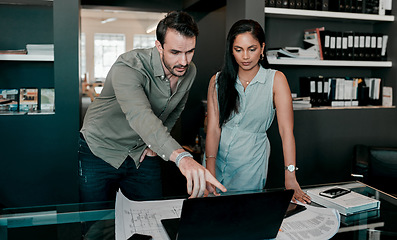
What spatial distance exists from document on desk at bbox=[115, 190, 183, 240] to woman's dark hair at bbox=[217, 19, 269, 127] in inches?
27.2

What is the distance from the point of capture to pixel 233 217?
1.13 metres

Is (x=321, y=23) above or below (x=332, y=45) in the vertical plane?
above

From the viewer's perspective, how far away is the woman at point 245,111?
6.72ft

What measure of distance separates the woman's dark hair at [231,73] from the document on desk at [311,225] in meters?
0.75

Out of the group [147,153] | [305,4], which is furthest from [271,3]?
[147,153]

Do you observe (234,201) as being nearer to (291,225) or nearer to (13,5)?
(291,225)

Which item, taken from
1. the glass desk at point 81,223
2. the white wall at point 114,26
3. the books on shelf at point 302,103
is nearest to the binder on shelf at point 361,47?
the books on shelf at point 302,103

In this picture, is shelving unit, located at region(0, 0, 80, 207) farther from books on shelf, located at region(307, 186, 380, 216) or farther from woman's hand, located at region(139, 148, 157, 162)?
books on shelf, located at region(307, 186, 380, 216)

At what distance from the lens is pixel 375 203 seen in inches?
62.2

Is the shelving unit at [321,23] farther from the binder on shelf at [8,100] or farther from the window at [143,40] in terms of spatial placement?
the window at [143,40]

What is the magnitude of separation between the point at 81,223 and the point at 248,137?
3.40 feet

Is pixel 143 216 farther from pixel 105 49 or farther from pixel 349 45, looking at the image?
pixel 105 49

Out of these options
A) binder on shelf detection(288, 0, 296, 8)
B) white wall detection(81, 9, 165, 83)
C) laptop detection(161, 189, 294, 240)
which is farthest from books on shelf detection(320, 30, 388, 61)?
white wall detection(81, 9, 165, 83)

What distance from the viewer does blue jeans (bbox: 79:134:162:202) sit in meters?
1.95
